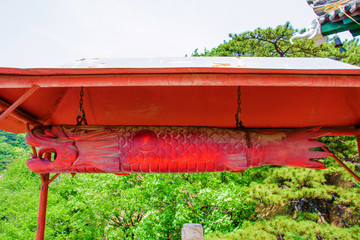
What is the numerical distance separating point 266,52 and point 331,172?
547cm

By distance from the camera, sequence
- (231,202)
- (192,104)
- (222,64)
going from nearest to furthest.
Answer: (222,64)
(192,104)
(231,202)

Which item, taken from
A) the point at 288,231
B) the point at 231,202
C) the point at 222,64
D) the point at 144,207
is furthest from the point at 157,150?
the point at 144,207

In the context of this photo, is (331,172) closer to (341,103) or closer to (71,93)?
(341,103)

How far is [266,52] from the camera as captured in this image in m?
10.6

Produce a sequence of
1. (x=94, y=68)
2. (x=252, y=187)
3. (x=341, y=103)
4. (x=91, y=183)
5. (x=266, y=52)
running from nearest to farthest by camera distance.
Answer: (x=94, y=68), (x=341, y=103), (x=252, y=187), (x=91, y=183), (x=266, y=52)

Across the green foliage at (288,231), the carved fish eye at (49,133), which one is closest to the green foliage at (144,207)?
the green foliage at (288,231)

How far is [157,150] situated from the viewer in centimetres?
188

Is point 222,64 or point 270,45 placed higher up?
point 270,45

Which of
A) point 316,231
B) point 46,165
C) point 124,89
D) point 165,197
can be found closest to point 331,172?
point 316,231

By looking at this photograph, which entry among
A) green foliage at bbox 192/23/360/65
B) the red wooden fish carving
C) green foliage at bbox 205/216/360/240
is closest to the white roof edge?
the red wooden fish carving

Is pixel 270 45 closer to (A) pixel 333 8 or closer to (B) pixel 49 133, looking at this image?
(A) pixel 333 8

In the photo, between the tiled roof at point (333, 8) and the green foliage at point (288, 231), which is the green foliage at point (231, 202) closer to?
the green foliage at point (288, 231)

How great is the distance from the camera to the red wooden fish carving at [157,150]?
1.85 meters

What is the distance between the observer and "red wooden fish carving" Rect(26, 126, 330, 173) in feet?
6.07
